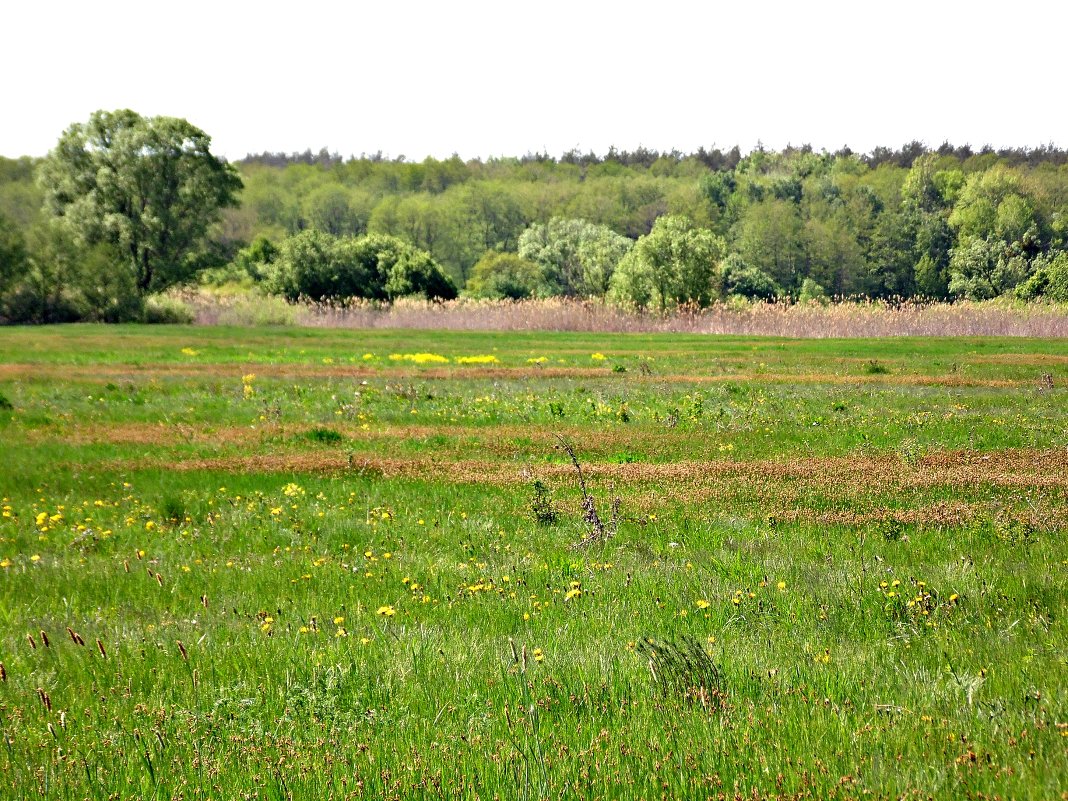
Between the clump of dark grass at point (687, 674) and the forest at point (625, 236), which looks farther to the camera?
the forest at point (625, 236)

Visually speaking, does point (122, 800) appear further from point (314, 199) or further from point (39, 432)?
point (314, 199)

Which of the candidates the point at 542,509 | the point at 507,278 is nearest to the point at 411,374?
the point at 542,509

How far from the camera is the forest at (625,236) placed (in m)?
65.1

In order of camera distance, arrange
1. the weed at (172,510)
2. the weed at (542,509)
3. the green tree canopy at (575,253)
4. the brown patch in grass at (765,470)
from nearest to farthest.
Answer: the weed at (542,509), the weed at (172,510), the brown patch in grass at (765,470), the green tree canopy at (575,253)

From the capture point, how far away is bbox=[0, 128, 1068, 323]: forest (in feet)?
213

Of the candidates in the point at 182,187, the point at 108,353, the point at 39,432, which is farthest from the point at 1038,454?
the point at 182,187

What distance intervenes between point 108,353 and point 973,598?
32.5m

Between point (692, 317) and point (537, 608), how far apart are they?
48314 mm

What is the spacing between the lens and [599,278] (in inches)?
3725

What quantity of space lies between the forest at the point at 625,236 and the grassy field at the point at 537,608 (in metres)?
45.7

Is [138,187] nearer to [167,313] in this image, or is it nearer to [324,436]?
[167,313]

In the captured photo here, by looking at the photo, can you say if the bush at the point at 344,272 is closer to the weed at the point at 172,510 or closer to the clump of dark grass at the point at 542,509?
the weed at the point at 172,510

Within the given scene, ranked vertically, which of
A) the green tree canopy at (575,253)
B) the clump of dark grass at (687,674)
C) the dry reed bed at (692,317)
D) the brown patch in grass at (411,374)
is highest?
the green tree canopy at (575,253)

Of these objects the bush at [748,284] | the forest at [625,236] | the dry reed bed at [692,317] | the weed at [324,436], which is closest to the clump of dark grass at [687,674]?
the weed at [324,436]
